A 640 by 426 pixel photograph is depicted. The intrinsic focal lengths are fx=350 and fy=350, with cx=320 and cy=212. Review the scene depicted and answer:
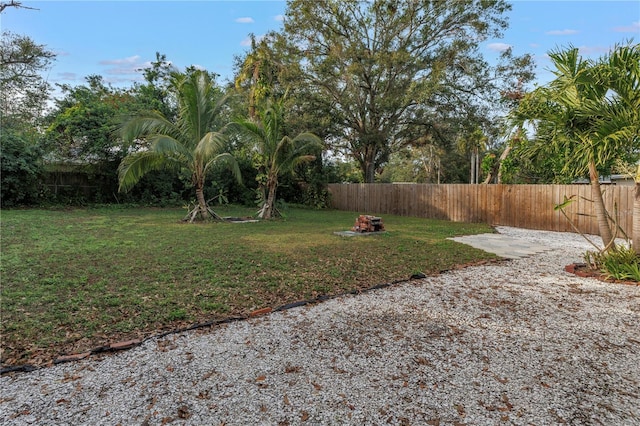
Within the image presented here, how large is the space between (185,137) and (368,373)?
9219 millimetres

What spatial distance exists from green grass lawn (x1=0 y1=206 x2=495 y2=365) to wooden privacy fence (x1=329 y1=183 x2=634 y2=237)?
13.0 feet

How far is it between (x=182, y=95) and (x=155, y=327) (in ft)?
26.3

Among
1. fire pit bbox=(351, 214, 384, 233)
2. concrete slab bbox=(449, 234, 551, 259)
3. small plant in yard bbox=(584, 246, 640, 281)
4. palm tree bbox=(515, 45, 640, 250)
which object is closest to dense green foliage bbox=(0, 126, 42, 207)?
fire pit bbox=(351, 214, 384, 233)

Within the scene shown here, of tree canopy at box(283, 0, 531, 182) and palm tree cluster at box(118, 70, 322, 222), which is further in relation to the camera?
tree canopy at box(283, 0, 531, 182)

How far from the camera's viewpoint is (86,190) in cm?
1392

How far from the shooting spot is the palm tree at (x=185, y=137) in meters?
8.87

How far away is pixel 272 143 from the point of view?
10.3 meters

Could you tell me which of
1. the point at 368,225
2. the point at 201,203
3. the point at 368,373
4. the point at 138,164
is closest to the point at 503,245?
the point at 368,225

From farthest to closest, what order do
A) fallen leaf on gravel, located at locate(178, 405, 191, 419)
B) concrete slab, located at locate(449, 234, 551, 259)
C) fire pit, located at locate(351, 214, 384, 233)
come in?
fire pit, located at locate(351, 214, 384, 233) < concrete slab, located at locate(449, 234, 551, 259) < fallen leaf on gravel, located at locate(178, 405, 191, 419)

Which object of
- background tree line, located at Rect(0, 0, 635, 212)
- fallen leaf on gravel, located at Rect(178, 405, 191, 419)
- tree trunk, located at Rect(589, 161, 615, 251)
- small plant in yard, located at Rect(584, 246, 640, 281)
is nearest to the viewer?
fallen leaf on gravel, located at Rect(178, 405, 191, 419)

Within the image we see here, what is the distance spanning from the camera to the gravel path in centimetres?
184

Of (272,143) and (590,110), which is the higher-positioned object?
(272,143)

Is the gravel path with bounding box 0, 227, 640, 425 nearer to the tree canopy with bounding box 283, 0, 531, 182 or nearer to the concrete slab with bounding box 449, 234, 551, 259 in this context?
the concrete slab with bounding box 449, 234, 551, 259

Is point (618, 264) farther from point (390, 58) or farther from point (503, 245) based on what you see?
point (390, 58)
